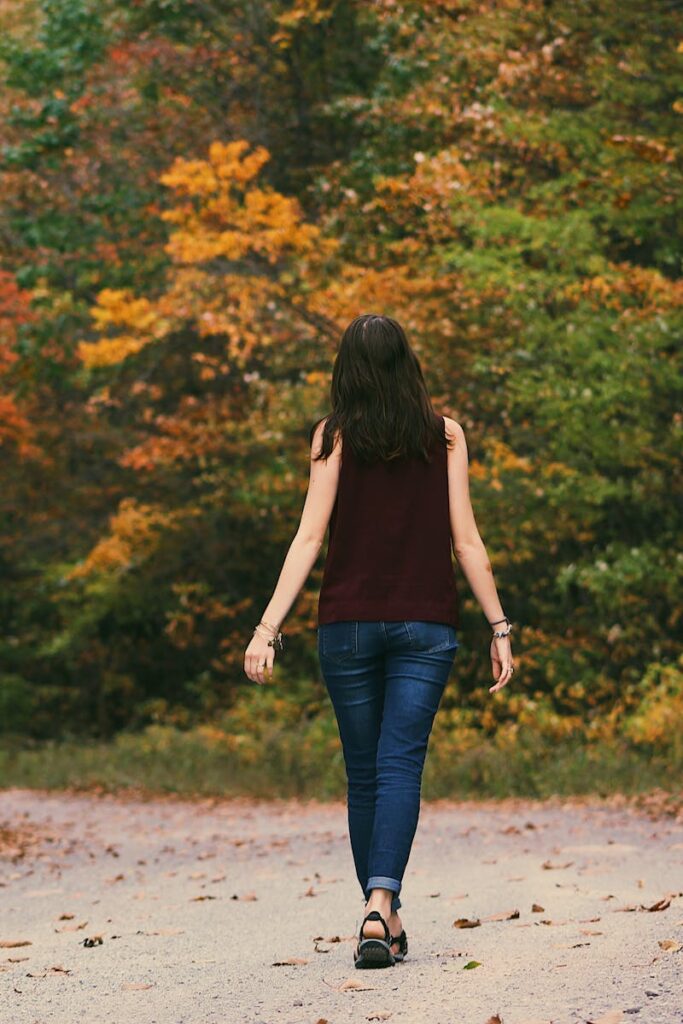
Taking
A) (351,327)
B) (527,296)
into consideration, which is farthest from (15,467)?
(351,327)

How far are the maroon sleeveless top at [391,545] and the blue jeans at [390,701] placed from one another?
0.06m

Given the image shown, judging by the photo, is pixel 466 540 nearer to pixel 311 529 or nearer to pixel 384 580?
pixel 384 580

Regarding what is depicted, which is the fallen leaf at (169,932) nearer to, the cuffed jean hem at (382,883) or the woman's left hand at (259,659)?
the cuffed jean hem at (382,883)

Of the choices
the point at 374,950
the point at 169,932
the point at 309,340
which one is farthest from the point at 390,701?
the point at 309,340

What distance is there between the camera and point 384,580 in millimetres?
5352

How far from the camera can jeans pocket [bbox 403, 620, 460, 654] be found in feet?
17.4

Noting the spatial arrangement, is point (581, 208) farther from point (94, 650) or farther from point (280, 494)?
point (94, 650)

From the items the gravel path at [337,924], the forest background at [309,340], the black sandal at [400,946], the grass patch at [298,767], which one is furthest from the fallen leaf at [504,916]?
the forest background at [309,340]

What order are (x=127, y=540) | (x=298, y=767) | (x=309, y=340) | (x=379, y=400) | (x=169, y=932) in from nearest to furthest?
(x=379, y=400)
(x=169, y=932)
(x=298, y=767)
(x=309, y=340)
(x=127, y=540)

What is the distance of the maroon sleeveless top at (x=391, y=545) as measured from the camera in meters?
5.34

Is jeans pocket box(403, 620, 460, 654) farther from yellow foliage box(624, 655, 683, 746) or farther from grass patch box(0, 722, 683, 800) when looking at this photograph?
yellow foliage box(624, 655, 683, 746)

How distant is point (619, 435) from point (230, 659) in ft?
31.6

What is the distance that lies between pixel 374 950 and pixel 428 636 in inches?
39.6

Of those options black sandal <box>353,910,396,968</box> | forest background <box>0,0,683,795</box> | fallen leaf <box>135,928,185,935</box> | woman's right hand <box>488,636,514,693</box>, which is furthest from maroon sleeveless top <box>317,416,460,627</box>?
forest background <box>0,0,683,795</box>
